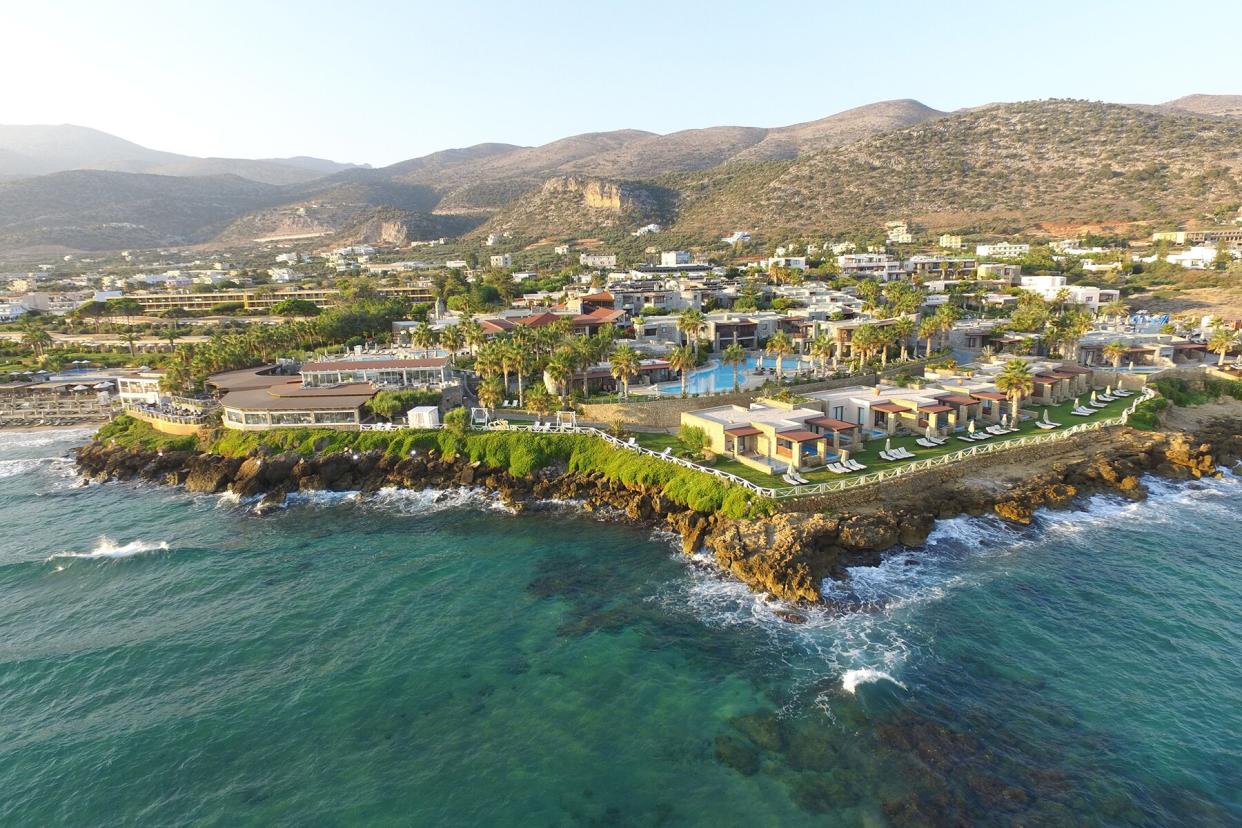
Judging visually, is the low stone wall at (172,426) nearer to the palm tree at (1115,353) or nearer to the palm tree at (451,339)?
the palm tree at (451,339)

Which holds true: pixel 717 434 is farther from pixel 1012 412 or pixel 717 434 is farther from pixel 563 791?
pixel 563 791

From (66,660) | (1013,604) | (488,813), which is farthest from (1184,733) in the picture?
(66,660)

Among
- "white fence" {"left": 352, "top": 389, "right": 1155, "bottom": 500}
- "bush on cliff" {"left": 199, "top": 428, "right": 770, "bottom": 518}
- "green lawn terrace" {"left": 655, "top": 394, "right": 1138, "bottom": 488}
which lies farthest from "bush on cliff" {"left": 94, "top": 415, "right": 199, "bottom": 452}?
"green lawn terrace" {"left": 655, "top": 394, "right": 1138, "bottom": 488}

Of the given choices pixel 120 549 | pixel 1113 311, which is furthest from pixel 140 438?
pixel 1113 311

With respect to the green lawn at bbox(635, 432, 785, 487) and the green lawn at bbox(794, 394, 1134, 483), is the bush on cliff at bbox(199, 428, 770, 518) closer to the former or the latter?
the green lawn at bbox(635, 432, 785, 487)

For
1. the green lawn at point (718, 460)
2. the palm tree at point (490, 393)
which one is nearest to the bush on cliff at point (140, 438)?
the palm tree at point (490, 393)

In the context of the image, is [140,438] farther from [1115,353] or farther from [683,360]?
[1115,353]

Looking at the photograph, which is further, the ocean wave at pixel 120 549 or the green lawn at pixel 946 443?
the green lawn at pixel 946 443
